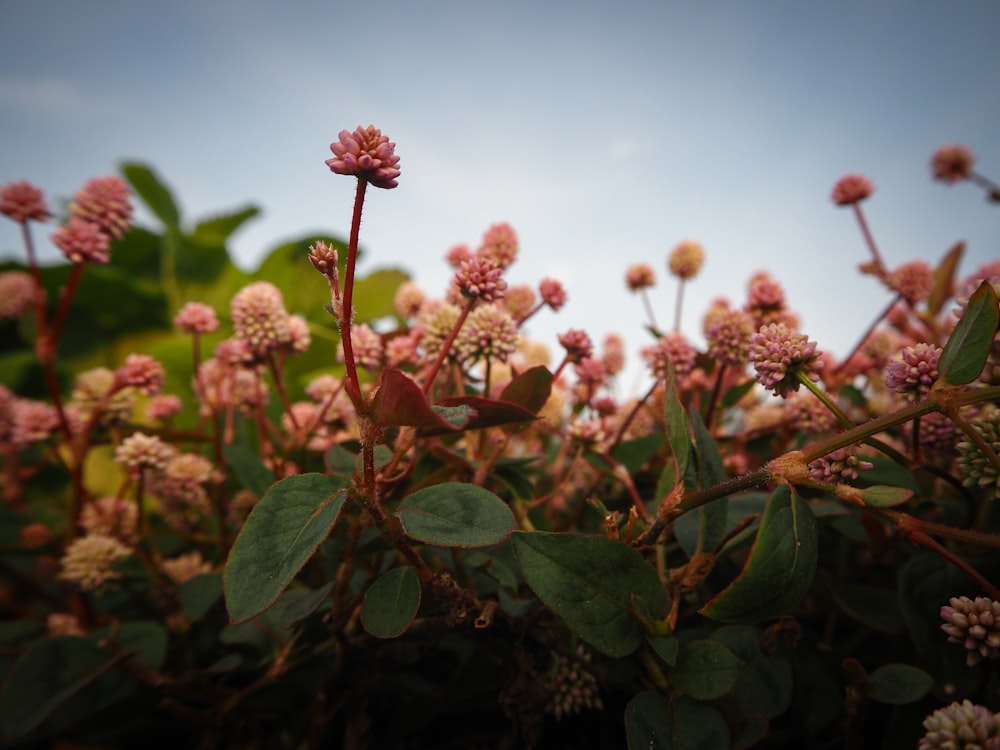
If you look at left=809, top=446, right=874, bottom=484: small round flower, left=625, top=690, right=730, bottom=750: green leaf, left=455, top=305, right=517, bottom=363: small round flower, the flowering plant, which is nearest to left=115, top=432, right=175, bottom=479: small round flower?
the flowering plant

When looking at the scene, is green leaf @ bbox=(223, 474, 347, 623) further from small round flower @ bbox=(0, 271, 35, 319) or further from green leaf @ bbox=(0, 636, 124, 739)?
small round flower @ bbox=(0, 271, 35, 319)

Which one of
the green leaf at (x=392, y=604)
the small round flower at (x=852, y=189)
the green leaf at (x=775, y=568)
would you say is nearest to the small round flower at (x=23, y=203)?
→ the green leaf at (x=392, y=604)

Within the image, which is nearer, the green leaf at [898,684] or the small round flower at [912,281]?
the green leaf at [898,684]

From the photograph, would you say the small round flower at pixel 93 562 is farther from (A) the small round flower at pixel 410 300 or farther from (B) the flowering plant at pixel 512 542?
(A) the small round flower at pixel 410 300

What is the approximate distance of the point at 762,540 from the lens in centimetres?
41

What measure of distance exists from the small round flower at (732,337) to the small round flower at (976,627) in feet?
1.35

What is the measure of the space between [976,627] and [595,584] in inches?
13.7

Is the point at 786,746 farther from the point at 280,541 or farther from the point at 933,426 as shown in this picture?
the point at 280,541

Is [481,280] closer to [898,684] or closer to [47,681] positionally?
[898,684]

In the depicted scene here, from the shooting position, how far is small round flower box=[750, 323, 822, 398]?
559mm

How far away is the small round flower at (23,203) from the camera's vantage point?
94 centimetres

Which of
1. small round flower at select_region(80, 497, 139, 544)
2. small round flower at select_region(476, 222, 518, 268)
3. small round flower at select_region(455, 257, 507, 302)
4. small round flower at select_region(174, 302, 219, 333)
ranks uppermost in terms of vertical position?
small round flower at select_region(476, 222, 518, 268)

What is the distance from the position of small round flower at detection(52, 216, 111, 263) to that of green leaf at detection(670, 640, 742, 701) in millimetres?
966

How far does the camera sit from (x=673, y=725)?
0.52 meters
